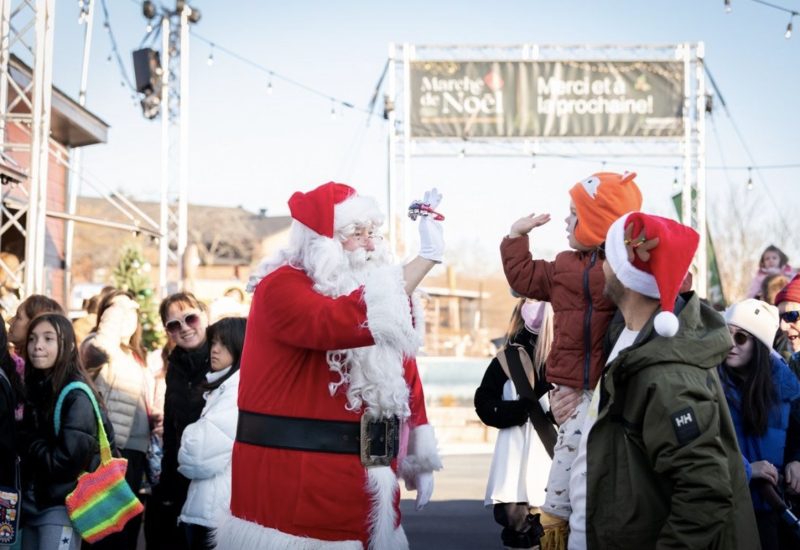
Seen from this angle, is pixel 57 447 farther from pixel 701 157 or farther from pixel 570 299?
pixel 701 157

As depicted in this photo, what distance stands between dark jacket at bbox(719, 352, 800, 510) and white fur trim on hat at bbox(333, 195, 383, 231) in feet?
5.83

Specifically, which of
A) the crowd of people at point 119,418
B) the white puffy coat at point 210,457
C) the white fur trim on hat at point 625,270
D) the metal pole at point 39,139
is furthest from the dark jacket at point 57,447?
the metal pole at point 39,139

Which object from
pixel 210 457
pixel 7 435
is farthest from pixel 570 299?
pixel 7 435

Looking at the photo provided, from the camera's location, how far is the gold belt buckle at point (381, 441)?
162 inches

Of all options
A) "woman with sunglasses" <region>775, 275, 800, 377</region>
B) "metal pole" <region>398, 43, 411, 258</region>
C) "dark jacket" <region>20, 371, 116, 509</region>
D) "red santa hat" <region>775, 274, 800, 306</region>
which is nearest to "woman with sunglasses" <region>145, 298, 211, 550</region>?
"dark jacket" <region>20, 371, 116, 509</region>

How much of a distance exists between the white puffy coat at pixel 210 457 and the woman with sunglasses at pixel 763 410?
268cm

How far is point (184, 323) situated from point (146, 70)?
13.5 meters

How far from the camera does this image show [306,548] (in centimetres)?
399

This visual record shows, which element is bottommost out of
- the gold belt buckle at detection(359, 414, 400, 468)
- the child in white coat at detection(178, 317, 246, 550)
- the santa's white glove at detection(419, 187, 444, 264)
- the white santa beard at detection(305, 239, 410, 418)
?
the child in white coat at detection(178, 317, 246, 550)

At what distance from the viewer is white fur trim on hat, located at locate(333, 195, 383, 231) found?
4352mm

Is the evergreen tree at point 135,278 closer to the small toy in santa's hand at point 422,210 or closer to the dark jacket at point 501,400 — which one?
the dark jacket at point 501,400

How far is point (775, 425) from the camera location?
468 cm

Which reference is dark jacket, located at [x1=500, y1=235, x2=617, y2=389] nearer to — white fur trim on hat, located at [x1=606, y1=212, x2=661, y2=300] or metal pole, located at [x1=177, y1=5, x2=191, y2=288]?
white fur trim on hat, located at [x1=606, y1=212, x2=661, y2=300]

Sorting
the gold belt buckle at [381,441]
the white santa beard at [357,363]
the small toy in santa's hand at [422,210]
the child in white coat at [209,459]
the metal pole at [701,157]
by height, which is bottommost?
the child in white coat at [209,459]
